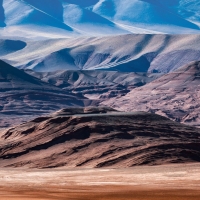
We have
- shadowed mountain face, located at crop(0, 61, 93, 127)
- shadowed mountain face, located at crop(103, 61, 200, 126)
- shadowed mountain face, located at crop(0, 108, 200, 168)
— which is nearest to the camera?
shadowed mountain face, located at crop(0, 108, 200, 168)

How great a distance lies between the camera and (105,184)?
1588 inches

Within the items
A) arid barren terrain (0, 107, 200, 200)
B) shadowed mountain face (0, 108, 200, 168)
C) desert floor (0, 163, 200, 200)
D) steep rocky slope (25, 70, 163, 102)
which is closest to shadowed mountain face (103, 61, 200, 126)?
steep rocky slope (25, 70, 163, 102)

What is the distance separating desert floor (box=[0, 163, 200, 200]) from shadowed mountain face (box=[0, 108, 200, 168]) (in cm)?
464

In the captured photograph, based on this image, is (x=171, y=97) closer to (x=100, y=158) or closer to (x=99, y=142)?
(x=99, y=142)

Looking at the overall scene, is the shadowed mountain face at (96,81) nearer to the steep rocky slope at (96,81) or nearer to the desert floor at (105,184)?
the steep rocky slope at (96,81)

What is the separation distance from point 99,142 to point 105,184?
21148mm

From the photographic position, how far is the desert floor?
33781 millimetres

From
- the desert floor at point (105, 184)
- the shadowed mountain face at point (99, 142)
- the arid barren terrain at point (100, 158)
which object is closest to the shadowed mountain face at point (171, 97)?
the arid barren terrain at point (100, 158)

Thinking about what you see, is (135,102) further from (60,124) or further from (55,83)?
(60,124)

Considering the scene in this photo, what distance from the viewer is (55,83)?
173m

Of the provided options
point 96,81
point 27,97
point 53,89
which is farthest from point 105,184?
point 96,81

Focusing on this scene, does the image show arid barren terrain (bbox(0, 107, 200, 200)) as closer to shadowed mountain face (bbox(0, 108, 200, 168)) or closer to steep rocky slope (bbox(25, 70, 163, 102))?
shadowed mountain face (bbox(0, 108, 200, 168))

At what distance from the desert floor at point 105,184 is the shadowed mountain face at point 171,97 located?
245 feet

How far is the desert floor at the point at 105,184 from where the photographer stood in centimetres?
3378
